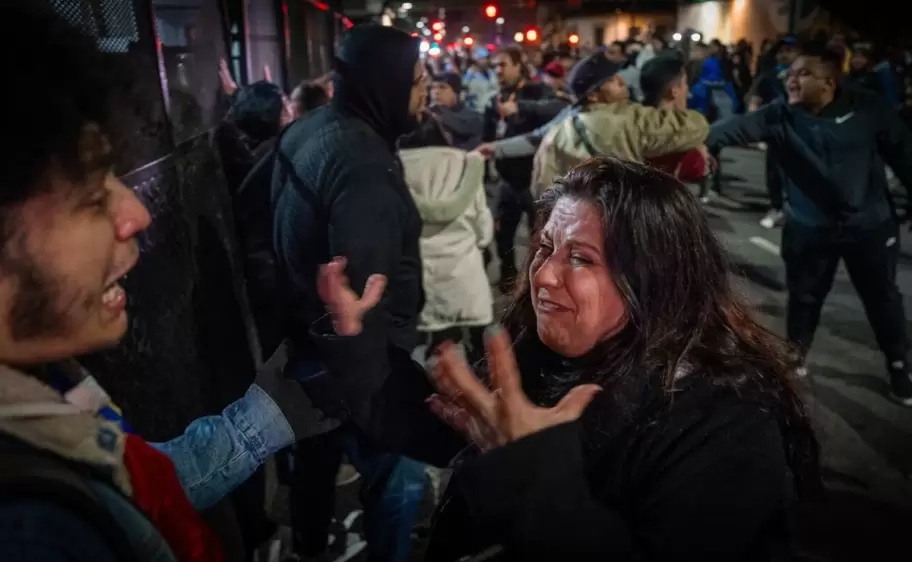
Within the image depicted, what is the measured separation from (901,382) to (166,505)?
178 inches

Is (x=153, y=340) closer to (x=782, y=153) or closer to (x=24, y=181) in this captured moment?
(x=24, y=181)

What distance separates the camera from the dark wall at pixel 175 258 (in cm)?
238

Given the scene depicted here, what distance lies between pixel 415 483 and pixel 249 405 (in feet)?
3.48

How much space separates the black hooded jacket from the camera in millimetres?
1959

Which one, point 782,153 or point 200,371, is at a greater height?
point 782,153

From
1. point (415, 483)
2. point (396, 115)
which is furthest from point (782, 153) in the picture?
point (415, 483)

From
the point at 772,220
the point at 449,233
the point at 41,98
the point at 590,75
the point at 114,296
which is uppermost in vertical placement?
the point at 41,98

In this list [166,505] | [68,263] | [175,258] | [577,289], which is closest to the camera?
[68,263]

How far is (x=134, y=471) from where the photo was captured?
1125mm

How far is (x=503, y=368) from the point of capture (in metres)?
1.29

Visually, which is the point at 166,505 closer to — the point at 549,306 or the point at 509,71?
the point at 549,306

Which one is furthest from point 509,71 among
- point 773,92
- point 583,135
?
point 773,92

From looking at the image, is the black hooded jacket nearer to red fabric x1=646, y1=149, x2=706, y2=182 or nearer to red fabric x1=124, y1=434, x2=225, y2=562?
red fabric x1=124, y1=434, x2=225, y2=562

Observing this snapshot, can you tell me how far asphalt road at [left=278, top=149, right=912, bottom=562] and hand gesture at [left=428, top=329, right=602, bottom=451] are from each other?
0.63 m
